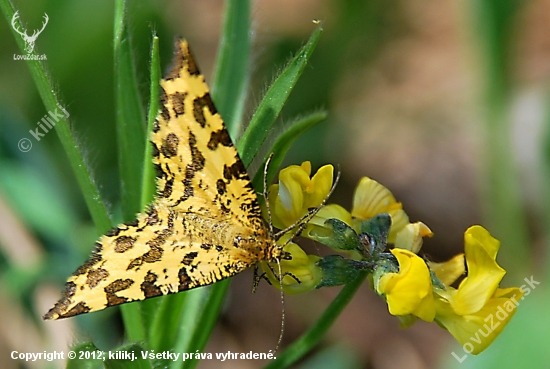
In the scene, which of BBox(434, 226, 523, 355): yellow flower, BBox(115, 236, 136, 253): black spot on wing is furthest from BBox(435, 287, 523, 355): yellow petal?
BBox(115, 236, 136, 253): black spot on wing

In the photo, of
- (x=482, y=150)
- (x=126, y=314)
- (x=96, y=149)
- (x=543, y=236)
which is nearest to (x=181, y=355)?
(x=126, y=314)

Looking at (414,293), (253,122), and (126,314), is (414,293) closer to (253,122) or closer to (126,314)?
(253,122)

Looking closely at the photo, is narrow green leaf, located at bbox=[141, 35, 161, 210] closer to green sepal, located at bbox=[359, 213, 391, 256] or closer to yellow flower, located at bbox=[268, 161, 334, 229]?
yellow flower, located at bbox=[268, 161, 334, 229]

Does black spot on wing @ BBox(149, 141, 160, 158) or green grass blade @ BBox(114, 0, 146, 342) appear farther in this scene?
green grass blade @ BBox(114, 0, 146, 342)

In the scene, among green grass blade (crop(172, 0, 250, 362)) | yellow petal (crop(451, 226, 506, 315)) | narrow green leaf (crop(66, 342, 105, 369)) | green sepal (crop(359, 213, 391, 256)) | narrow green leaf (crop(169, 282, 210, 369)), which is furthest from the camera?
green grass blade (crop(172, 0, 250, 362))

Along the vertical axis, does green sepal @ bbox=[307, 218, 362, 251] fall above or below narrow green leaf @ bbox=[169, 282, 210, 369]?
above

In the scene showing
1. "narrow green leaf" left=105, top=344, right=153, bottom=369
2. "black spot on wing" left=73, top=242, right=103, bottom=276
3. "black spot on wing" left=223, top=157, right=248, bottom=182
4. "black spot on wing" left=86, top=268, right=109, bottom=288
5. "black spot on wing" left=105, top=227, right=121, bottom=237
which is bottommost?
"narrow green leaf" left=105, top=344, right=153, bottom=369

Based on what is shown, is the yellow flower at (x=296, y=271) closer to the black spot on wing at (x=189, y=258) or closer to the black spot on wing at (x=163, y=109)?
the black spot on wing at (x=189, y=258)

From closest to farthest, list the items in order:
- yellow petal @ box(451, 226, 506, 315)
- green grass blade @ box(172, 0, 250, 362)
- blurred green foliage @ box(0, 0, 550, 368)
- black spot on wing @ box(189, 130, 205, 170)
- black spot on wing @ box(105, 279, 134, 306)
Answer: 1. black spot on wing @ box(105, 279, 134, 306)
2. yellow petal @ box(451, 226, 506, 315)
3. black spot on wing @ box(189, 130, 205, 170)
4. green grass blade @ box(172, 0, 250, 362)
5. blurred green foliage @ box(0, 0, 550, 368)
